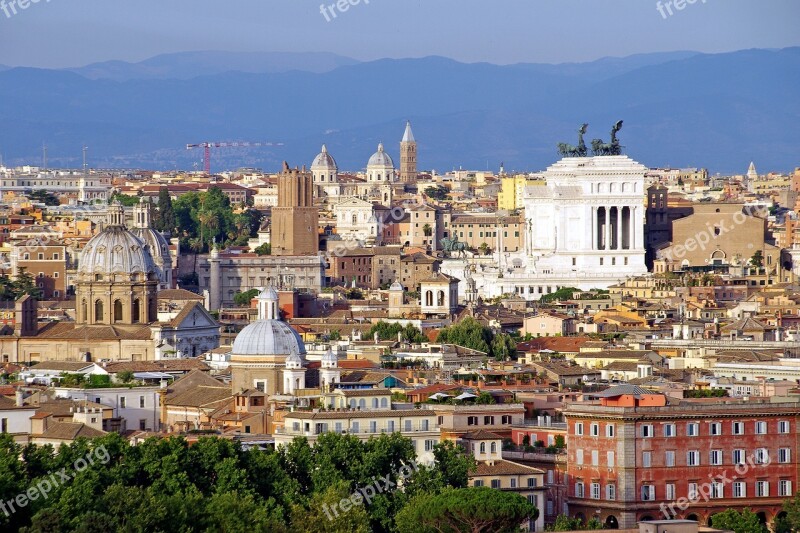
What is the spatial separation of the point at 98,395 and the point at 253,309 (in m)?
42.4

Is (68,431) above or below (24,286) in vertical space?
below

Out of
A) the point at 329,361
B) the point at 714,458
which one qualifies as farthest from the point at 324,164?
the point at 714,458

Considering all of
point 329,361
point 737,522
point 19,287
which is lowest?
point 737,522

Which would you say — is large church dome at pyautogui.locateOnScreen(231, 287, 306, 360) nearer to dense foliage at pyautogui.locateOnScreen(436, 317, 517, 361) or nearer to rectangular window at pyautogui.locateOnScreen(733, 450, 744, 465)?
rectangular window at pyautogui.locateOnScreen(733, 450, 744, 465)

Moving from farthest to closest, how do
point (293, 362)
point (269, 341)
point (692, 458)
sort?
point (269, 341) → point (293, 362) → point (692, 458)

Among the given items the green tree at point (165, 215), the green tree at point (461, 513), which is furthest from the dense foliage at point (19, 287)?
the green tree at point (461, 513)

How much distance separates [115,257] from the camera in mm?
91812

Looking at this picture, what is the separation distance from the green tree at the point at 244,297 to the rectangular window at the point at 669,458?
6485cm

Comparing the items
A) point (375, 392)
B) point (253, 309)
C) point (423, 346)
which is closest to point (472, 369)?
point (423, 346)

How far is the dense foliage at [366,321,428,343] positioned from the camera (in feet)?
278

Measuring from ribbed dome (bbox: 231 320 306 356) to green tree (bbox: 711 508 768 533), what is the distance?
635 inches

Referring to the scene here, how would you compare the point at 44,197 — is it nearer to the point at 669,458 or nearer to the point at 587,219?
the point at 587,219

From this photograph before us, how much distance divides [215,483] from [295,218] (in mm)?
86109

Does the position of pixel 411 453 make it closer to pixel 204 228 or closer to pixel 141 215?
pixel 141 215
